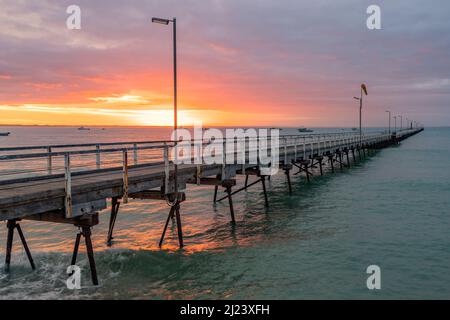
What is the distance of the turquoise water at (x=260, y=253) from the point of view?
10.6 metres

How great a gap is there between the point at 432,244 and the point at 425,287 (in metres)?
4.28

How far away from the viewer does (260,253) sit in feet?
43.9

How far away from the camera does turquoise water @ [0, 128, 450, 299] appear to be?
10.6 m

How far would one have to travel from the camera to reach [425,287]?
1076 cm
